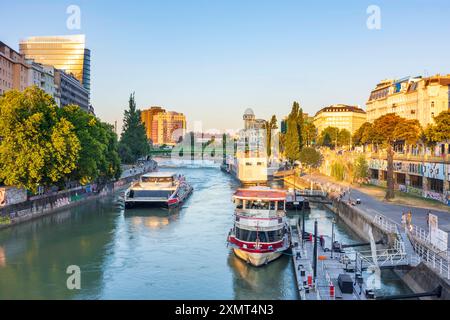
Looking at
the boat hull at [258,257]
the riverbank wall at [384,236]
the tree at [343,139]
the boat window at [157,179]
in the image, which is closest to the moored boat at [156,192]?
the boat window at [157,179]

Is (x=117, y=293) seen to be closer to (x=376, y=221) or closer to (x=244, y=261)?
(x=244, y=261)

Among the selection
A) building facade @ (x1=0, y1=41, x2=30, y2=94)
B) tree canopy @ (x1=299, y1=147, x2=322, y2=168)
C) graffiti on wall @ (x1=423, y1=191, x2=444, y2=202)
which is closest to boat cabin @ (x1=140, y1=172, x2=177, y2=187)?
graffiti on wall @ (x1=423, y1=191, x2=444, y2=202)

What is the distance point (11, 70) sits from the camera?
4439 inches

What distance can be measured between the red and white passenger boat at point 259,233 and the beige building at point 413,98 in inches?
3486

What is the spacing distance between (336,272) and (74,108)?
5405cm

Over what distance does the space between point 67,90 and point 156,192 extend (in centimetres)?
10812

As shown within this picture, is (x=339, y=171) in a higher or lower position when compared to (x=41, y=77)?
lower

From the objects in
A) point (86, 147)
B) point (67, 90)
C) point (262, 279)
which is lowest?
point (262, 279)

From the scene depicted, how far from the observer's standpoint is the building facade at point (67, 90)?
156875 mm

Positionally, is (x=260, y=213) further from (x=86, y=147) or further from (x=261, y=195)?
(x=86, y=147)

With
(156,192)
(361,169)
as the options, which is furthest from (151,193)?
(361,169)

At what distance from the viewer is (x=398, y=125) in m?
93.5

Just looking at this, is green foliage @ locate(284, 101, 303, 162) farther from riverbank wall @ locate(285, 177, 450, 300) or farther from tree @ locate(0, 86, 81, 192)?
tree @ locate(0, 86, 81, 192)

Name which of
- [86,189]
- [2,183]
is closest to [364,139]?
[86,189]
